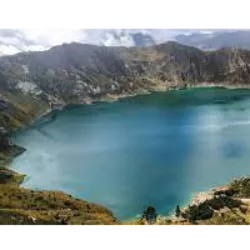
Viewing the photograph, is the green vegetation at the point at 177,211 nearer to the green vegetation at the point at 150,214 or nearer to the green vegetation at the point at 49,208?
the green vegetation at the point at 150,214

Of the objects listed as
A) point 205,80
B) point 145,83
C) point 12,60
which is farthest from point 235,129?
point 12,60

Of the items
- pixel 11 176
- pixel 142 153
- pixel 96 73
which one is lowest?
pixel 11 176

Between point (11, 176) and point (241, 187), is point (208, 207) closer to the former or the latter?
point (241, 187)

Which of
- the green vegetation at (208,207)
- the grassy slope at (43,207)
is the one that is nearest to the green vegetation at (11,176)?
the grassy slope at (43,207)

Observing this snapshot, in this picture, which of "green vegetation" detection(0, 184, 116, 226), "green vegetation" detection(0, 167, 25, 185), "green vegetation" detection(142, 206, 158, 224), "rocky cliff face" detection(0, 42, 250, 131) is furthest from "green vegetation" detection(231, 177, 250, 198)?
"green vegetation" detection(0, 167, 25, 185)

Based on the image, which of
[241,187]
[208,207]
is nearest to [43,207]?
[208,207]

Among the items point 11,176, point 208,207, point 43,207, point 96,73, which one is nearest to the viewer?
point 43,207

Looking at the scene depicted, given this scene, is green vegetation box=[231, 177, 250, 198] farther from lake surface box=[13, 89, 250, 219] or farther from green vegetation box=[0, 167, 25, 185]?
green vegetation box=[0, 167, 25, 185]
